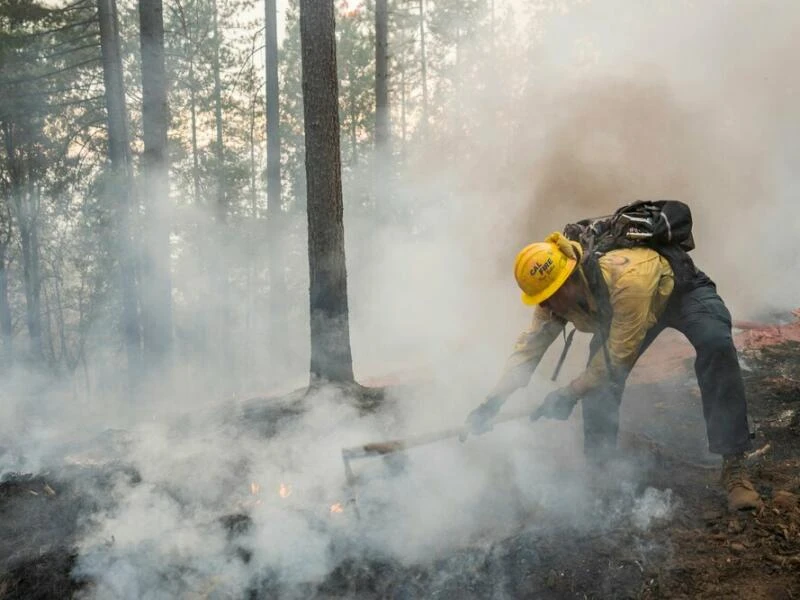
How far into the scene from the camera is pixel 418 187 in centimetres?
1415

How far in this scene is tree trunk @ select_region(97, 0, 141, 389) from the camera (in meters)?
9.67

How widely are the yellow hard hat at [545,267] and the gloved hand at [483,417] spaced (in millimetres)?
782

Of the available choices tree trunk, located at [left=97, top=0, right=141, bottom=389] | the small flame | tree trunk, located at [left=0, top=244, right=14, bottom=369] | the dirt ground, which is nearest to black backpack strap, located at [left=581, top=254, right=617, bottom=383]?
the dirt ground

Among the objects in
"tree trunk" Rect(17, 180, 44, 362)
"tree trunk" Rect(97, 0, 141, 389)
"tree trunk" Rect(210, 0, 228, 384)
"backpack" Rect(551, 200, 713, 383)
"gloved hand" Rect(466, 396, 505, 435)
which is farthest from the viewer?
"tree trunk" Rect(210, 0, 228, 384)

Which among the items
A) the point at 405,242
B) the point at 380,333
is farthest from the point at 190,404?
the point at 405,242

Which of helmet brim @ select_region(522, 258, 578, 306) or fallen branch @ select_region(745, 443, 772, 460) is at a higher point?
helmet brim @ select_region(522, 258, 578, 306)

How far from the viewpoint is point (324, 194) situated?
602 cm

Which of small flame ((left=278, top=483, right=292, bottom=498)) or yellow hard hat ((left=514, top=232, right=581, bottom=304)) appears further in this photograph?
small flame ((left=278, top=483, right=292, bottom=498))

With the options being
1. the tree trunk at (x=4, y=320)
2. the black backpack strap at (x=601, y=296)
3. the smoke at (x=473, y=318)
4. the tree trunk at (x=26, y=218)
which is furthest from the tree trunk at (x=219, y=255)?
the black backpack strap at (x=601, y=296)

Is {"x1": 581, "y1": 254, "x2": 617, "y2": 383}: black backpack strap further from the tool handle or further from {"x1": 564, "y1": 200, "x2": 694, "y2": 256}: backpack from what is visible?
the tool handle

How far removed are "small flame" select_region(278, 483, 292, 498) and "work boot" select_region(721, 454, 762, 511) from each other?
9.56 feet

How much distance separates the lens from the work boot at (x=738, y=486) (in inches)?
140

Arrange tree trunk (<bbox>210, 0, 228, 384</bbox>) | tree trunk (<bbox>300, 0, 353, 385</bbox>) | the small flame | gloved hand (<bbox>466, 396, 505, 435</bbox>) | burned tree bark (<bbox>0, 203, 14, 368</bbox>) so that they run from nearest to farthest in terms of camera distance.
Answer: gloved hand (<bbox>466, 396, 505, 435</bbox>), the small flame, tree trunk (<bbox>300, 0, 353, 385</bbox>), burned tree bark (<bbox>0, 203, 14, 368</bbox>), tree trunk (<bbox>210, 0, 228, 384</bbox>)

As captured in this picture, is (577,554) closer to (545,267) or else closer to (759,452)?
(545,267)
